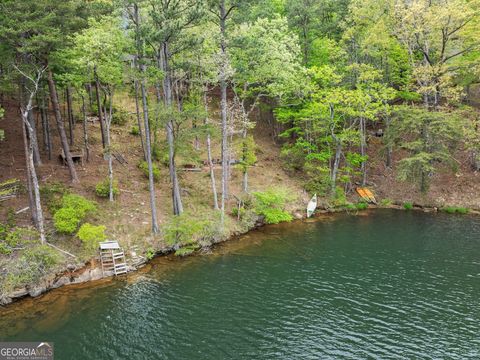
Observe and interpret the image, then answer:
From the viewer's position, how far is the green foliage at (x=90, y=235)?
21375 mm

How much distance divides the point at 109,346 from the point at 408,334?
12.7 m

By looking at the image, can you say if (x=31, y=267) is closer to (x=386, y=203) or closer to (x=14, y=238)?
(x=14, y=238)

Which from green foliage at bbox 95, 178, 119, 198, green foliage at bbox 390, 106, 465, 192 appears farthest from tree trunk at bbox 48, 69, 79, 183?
green foliage at bbox 390, 106, 465, 192

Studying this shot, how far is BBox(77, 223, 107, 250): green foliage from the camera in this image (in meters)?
21.4

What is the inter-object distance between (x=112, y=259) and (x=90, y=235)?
1.91 meters

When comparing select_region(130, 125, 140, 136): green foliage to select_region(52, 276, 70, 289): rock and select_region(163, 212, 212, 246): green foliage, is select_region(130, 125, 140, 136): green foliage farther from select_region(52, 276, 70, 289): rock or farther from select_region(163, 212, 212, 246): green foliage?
select_region(52, 276, 70, 289): rock

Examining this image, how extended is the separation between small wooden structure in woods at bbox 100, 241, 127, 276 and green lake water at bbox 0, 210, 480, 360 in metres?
0.94

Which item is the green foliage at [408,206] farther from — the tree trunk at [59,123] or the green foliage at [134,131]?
the tree trunk at [59,123]

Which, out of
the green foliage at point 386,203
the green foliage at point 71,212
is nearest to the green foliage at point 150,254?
the green foliage at point 71,212

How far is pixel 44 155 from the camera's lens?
29438mm

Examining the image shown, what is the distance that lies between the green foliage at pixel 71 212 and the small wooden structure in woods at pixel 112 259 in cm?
212

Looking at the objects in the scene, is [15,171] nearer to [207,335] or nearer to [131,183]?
[131,183]

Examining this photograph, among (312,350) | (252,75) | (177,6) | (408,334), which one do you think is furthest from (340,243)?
(177,6)

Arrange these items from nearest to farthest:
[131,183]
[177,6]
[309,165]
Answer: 1. [177,6]
2. [131,183]
3. [309,165]
